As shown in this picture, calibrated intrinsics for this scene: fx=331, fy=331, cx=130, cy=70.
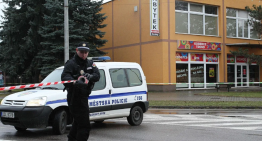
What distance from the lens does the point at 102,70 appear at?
29.4ft

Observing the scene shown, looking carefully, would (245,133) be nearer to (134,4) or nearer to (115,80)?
(115,80)

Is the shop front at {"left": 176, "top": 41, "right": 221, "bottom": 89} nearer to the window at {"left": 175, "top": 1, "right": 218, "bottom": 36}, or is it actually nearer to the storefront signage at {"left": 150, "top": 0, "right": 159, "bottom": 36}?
the window at {"left": 175, "top": 1, "right": 218, "bottom": 36}

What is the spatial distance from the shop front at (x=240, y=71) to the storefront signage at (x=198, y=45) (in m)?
2.28

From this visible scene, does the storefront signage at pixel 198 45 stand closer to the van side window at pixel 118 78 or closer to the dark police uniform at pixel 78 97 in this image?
the van side window at pixel 118 78

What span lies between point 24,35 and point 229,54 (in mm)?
18297

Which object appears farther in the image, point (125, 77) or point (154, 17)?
point (154, 17)

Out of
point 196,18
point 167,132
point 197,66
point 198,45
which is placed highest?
point 196,18

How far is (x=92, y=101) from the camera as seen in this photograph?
836 cm

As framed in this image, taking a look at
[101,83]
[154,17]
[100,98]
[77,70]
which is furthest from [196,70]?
[77,70]

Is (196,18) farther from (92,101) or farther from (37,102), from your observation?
(37,102)

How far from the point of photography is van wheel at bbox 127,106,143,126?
372 inches

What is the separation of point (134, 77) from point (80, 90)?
4.62 metres

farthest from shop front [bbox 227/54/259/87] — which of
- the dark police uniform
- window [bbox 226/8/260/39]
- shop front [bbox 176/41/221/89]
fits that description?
the dark police uniform

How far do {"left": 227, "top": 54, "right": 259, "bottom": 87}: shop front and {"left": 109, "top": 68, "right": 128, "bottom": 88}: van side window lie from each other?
22.5 metres
